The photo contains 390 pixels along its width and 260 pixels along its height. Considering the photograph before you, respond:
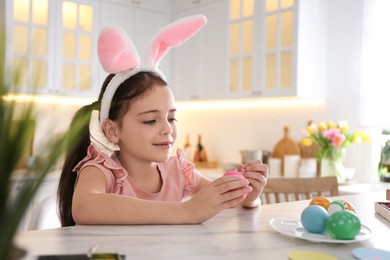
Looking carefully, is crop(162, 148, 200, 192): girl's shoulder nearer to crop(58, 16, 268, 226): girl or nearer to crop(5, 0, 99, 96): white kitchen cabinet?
crop(58, 16, 268, 226): girl

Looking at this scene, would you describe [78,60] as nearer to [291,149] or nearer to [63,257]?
[291,149]

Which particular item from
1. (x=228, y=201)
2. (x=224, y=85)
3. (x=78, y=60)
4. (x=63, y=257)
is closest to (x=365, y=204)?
(x=228, y=201)

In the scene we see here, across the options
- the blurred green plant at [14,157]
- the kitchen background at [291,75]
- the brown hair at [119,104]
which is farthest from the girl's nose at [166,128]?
the kitchen background at [291,75]

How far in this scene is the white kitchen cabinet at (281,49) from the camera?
3.40 metres

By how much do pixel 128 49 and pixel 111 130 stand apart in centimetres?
26

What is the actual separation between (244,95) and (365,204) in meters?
2.49

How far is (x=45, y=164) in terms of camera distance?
1.19ft

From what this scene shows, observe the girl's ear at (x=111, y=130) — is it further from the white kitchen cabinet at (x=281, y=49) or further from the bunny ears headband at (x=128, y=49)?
the white kitchen cabinet at (x=281, y=49)

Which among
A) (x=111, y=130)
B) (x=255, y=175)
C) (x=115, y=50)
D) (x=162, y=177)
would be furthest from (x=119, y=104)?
(x=255, y=175)

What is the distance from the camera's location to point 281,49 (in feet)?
11.5

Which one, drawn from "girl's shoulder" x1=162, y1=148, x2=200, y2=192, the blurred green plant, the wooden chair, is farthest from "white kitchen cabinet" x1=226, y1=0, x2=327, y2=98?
the blurred green plant

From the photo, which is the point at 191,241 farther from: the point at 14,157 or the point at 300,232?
the point at 14,157

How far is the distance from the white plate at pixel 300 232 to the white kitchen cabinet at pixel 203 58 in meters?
3.09

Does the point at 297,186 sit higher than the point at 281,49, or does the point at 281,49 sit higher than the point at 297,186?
the point at 281,49
